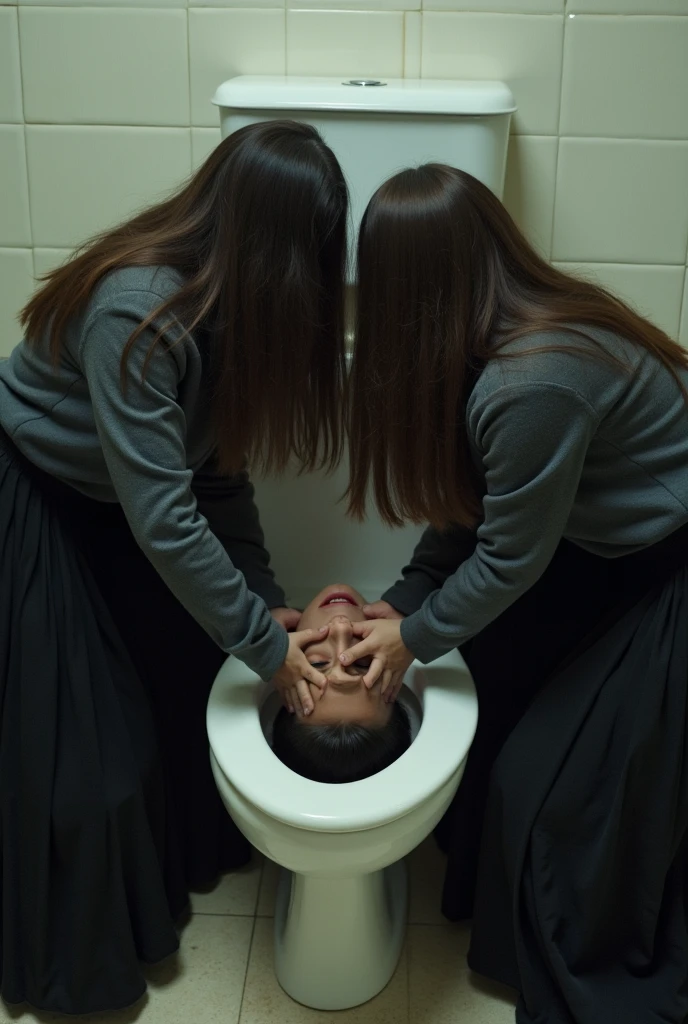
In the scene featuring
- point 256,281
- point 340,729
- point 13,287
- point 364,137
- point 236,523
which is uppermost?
point 364,137

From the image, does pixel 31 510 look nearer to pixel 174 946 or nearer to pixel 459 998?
pixel 174 946

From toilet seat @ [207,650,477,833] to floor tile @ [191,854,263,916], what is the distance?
0.36 metres

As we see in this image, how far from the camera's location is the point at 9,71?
4.79 ft

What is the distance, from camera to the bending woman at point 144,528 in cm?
98

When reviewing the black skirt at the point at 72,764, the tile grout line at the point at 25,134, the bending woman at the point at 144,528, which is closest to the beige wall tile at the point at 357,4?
the tile grout line at the point at 25,134

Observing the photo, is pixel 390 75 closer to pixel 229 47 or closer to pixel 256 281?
pixel 229 47

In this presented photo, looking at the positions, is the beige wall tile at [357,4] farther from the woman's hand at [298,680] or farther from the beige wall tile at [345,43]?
the woman's hand at [298,680]

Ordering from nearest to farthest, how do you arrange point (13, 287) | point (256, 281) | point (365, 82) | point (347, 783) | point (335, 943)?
point (256, 281) → point (347, 783) → point (335, 943) → point (365, 82) → point (13, 287)

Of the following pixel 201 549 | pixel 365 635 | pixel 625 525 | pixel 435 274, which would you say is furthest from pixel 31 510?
pixel 625 525

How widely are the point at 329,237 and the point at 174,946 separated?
865 mm

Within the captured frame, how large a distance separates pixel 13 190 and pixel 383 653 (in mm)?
906

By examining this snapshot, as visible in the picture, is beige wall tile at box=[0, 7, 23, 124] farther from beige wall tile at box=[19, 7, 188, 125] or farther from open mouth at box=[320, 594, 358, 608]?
open mouth at box=[320, 594, 358, 608]

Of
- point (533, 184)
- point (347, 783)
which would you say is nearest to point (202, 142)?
point (533, 184)

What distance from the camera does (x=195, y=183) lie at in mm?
1032
